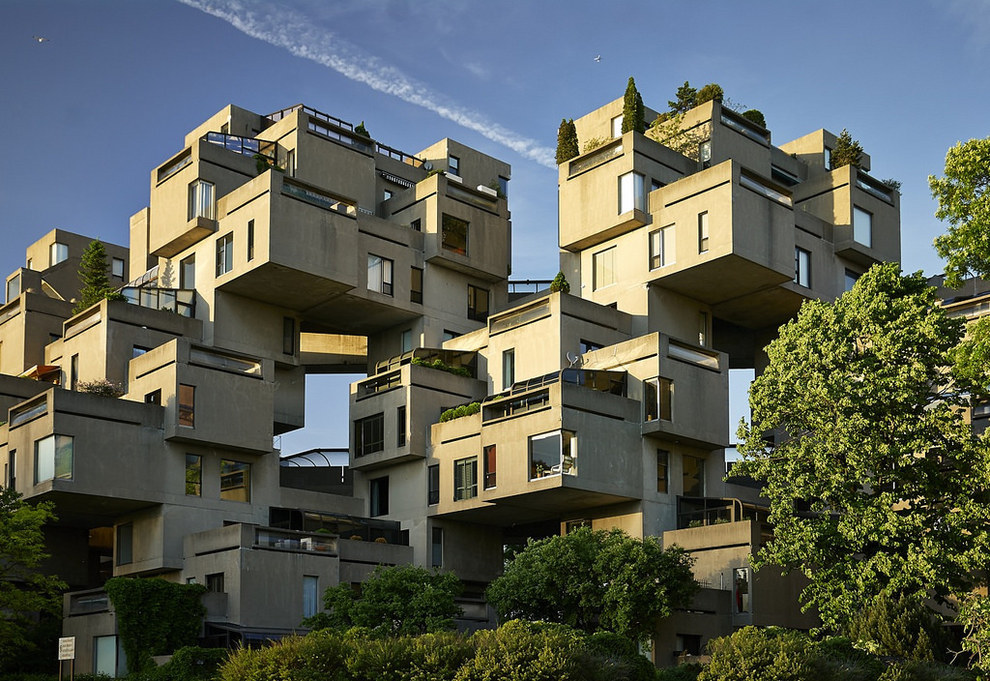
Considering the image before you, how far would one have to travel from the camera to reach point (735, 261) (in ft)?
185

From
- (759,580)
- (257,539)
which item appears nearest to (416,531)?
(257,539)

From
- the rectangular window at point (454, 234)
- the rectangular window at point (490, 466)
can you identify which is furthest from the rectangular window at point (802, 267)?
the rectangular window at point (490, 466)

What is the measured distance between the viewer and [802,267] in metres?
60.5

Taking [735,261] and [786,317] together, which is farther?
[786,317]

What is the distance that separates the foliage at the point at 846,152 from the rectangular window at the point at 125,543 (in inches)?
1584

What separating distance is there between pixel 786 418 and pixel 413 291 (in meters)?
29.3

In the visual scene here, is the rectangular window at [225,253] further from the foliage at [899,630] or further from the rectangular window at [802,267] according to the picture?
the foliage at [899,630]

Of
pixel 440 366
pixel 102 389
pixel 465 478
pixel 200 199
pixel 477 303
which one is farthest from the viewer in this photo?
pixel 477 303

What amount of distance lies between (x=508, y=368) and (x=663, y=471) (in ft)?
31.3

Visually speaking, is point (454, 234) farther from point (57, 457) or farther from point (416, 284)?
point (57, 457)

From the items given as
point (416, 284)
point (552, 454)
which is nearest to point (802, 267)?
point (552, 454)

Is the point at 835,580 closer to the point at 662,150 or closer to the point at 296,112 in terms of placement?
the point at 662,150

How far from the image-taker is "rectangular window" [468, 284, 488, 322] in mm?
67375

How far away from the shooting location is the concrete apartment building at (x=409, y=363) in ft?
162
